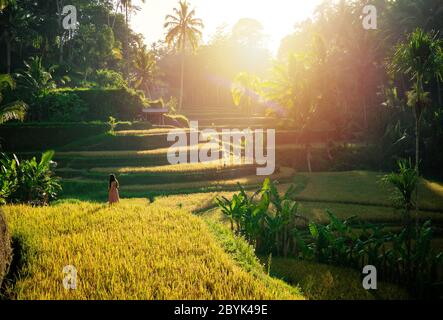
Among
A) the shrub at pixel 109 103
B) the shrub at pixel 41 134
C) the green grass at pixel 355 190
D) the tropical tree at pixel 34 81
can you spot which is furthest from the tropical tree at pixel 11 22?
the green grass at pixel 355 190

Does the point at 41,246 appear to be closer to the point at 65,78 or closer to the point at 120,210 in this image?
the point at 120,210

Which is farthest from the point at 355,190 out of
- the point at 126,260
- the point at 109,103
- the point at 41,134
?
the point at 109,103

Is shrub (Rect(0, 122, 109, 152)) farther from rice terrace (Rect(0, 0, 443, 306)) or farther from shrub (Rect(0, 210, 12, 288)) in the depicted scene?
shrub (Rect(0, 210, 12, 288))

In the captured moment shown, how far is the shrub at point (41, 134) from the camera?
21.4 m

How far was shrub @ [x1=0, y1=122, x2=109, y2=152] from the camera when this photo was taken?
70.1 ft

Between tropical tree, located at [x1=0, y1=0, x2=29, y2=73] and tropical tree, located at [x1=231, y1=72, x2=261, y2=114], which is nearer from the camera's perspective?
tropical tree, located at [x1=0, y1=0, x2=29, y2=73]

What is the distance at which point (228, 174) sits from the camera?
1716 cm

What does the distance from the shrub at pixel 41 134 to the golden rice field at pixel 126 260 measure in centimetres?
1644

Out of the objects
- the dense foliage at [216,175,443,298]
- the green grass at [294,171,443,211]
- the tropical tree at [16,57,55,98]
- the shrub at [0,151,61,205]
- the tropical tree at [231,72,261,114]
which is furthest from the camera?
the tropical tree at [231,72,261,114]

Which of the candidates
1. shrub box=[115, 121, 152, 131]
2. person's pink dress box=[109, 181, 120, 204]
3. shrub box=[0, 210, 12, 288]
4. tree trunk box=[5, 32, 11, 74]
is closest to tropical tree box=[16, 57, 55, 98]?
tree trunk box=[5, 32, 11, 74]

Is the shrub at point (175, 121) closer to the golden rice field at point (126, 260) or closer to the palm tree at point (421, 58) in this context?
the palm tree at point (421, 58)

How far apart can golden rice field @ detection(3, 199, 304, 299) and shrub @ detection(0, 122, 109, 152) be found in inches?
647
